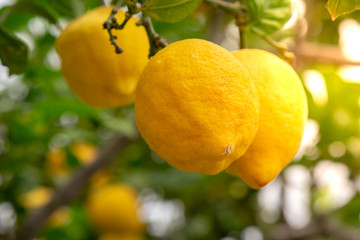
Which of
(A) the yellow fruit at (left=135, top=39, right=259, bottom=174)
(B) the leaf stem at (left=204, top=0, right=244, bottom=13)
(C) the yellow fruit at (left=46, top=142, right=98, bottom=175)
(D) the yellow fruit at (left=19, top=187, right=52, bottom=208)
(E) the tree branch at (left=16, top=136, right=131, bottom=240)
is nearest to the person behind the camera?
(A) the yellow fruit at (left=135, top=39, right=259, bottom=174)

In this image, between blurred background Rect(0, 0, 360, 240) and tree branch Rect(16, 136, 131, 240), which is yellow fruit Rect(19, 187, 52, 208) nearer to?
blurred background Rect(0, 0, 360, 240)

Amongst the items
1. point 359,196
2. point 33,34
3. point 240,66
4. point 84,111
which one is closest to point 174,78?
point 240,66

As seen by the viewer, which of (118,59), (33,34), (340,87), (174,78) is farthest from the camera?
(33,34)

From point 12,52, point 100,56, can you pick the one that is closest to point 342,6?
point 100,56

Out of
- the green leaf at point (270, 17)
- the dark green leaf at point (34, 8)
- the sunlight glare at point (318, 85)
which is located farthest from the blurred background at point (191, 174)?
the green leaf at point (270, 17)

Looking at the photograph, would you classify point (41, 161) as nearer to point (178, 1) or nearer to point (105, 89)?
point (105, 89)

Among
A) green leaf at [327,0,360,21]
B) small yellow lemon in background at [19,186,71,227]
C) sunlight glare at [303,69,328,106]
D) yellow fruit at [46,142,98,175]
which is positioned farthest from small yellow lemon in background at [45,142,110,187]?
green leaf at [327,0,360,21]

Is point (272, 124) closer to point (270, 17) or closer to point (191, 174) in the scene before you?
point (270, 17)
